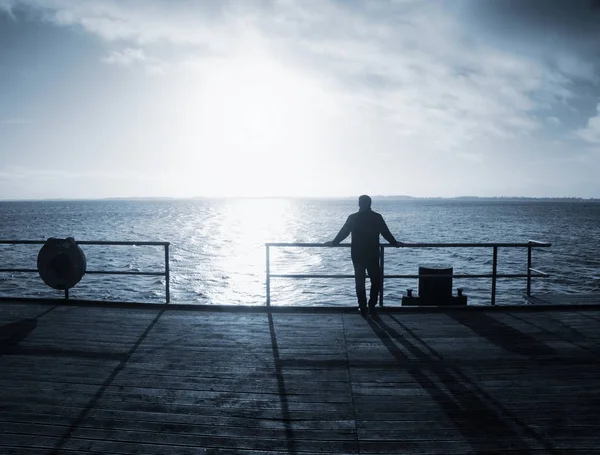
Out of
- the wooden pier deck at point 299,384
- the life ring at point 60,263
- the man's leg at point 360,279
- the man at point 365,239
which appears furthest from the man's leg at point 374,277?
the life ring at point 60,263

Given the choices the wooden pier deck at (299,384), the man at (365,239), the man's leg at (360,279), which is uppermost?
the man at (365,239)

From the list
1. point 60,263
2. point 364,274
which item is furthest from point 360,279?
point 60,263

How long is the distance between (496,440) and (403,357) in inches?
69.5

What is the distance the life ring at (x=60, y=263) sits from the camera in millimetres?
7641

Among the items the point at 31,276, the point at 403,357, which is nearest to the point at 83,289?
the point at 31,276

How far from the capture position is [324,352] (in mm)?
5230

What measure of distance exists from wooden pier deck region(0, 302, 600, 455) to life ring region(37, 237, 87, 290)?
1075mm

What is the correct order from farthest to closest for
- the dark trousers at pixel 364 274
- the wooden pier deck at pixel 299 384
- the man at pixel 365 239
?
Result: 1. the dark trousers at pixel 364 274
2. the man at pixel 365 239
3. the wooden pier deck at pixel 299 384

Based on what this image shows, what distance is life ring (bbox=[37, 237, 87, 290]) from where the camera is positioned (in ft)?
25.1

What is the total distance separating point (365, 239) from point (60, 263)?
5805 millimetres

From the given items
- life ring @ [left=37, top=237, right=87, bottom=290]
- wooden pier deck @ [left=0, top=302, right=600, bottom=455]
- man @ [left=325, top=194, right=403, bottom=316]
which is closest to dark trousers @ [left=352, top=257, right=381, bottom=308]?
man @ [left=325, top=194, right=403, bottom=316]

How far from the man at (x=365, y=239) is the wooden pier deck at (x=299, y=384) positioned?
725 mm

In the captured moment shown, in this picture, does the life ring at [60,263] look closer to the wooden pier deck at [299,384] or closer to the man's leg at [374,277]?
the wooden pier deck at [299,384]

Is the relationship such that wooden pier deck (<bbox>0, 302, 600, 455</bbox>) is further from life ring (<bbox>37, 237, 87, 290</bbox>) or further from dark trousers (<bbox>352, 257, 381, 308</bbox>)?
life ring (<bbox>37, 237, 87, 290</bbox>)
